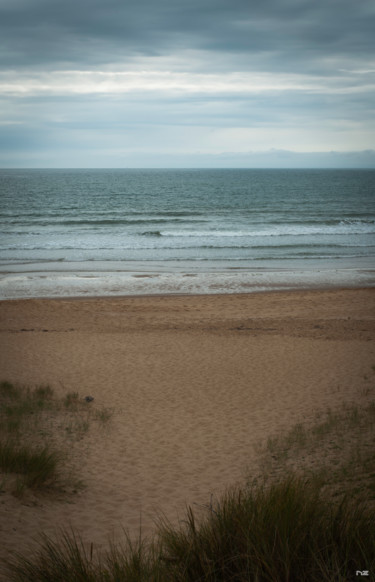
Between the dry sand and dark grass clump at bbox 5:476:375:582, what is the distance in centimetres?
138

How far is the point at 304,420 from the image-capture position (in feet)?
28.5

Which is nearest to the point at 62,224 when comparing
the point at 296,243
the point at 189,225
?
the point at 189,225

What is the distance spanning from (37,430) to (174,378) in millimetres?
4056

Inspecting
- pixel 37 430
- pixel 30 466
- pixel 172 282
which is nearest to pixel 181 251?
pixel 172 282

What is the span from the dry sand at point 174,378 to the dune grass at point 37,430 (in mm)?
295

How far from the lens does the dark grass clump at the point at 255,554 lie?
3096mm

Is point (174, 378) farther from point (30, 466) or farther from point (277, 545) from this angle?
point (277, 545)

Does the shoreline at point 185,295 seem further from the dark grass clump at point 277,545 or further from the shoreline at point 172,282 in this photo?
the dark grass clump at point 277,545

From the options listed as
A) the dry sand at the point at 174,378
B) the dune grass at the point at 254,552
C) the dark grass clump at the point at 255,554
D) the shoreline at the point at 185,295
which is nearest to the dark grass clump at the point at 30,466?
the dry sand at the point at 174,378

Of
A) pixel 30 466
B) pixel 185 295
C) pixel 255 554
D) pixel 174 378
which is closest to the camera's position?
pixel 255 554

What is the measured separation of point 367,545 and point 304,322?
507 inches

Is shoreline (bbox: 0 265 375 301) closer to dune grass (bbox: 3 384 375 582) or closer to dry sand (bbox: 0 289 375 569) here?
dry sand (bbox: 0 289 375 569)

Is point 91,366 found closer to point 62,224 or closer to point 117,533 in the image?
point 117,533

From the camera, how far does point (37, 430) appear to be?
800 centimetres
